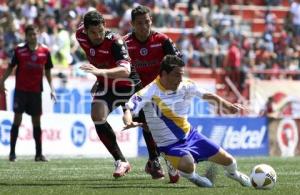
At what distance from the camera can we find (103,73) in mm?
10688

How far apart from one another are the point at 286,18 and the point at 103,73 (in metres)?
23.2

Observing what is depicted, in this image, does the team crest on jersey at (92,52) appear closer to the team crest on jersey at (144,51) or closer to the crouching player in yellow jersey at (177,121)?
the team crest on jersey at (144,51)

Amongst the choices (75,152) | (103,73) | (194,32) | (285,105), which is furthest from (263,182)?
(194,32)

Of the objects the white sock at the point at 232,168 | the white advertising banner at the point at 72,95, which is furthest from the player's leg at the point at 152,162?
the white advertising banner at the point at 72,95

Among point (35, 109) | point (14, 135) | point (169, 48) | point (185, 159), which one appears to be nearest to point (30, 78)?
point (35, 109)

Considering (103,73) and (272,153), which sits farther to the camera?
(272,153)

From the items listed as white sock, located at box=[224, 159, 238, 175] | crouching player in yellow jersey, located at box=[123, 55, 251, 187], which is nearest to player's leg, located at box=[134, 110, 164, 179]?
crouching player in yellow jersey, located at box=[123, 55, 251, 187]

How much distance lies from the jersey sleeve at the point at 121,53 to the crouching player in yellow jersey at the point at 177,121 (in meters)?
0.84

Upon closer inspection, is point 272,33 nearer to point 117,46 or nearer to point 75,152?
point 75,152

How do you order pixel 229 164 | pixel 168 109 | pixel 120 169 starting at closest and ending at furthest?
pixel 229 164
pixel 168 109
pixel 120 169

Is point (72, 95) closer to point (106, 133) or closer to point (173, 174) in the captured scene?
point (106, 133)

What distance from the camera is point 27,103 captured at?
55.2 ft

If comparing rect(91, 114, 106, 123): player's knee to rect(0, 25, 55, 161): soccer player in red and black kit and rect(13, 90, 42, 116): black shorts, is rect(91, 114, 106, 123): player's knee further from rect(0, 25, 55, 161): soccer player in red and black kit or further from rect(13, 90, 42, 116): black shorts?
rect(13, 90, 42, 116): black shorts

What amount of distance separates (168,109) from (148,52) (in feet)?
5.72
